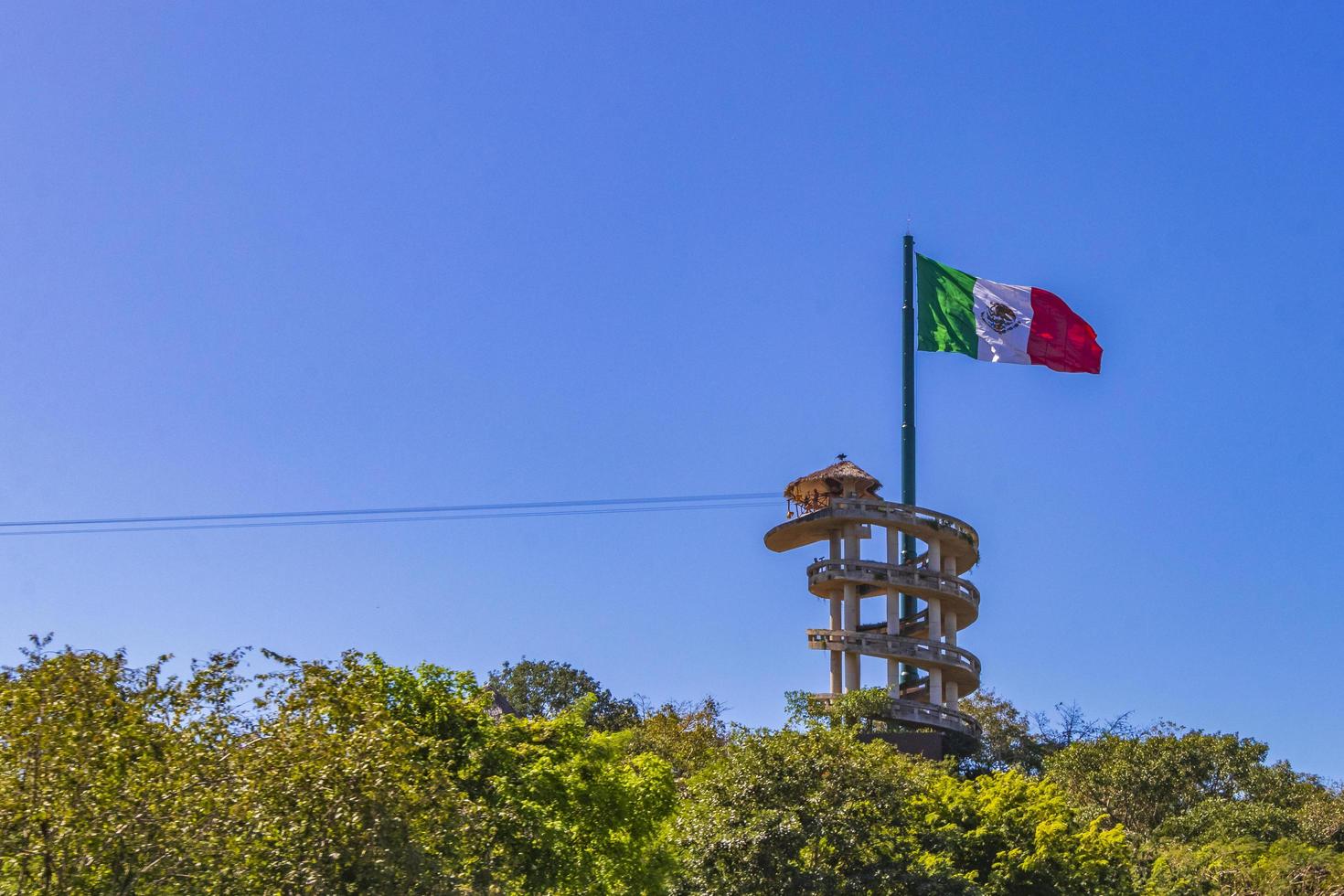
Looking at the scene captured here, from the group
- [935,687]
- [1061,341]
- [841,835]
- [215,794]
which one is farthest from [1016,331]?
[215,794]

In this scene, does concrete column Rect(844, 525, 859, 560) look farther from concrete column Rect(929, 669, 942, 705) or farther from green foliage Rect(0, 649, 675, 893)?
green foliage Rect(0, 649, 675, 893)

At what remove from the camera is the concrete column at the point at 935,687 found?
54.2 m

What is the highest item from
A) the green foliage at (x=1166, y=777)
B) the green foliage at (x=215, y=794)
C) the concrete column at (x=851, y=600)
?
the concrete column at (x=851, y=600)

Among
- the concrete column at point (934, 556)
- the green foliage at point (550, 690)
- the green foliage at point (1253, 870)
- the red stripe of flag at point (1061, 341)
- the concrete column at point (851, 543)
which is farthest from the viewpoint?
the green foliage at point (550, 690)

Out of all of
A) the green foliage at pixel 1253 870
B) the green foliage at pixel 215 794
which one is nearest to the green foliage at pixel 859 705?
the green foliage at pixel 1253 870

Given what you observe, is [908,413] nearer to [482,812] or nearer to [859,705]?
[859,705]

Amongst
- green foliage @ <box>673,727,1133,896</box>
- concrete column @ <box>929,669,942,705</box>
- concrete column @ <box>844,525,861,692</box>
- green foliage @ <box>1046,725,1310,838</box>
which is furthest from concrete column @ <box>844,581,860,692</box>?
green foliage @ <box>673,727,1133,896</box>

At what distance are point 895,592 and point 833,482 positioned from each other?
5558mm

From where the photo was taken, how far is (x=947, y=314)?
54906 mm

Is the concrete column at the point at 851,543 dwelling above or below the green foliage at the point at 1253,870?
above

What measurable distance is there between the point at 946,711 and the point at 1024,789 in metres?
20.9

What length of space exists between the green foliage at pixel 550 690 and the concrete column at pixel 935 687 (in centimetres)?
2599

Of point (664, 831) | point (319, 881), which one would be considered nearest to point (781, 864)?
point (664, 831)

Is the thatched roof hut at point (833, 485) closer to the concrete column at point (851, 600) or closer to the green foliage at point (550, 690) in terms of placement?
the concrete column at point (851, 600)
